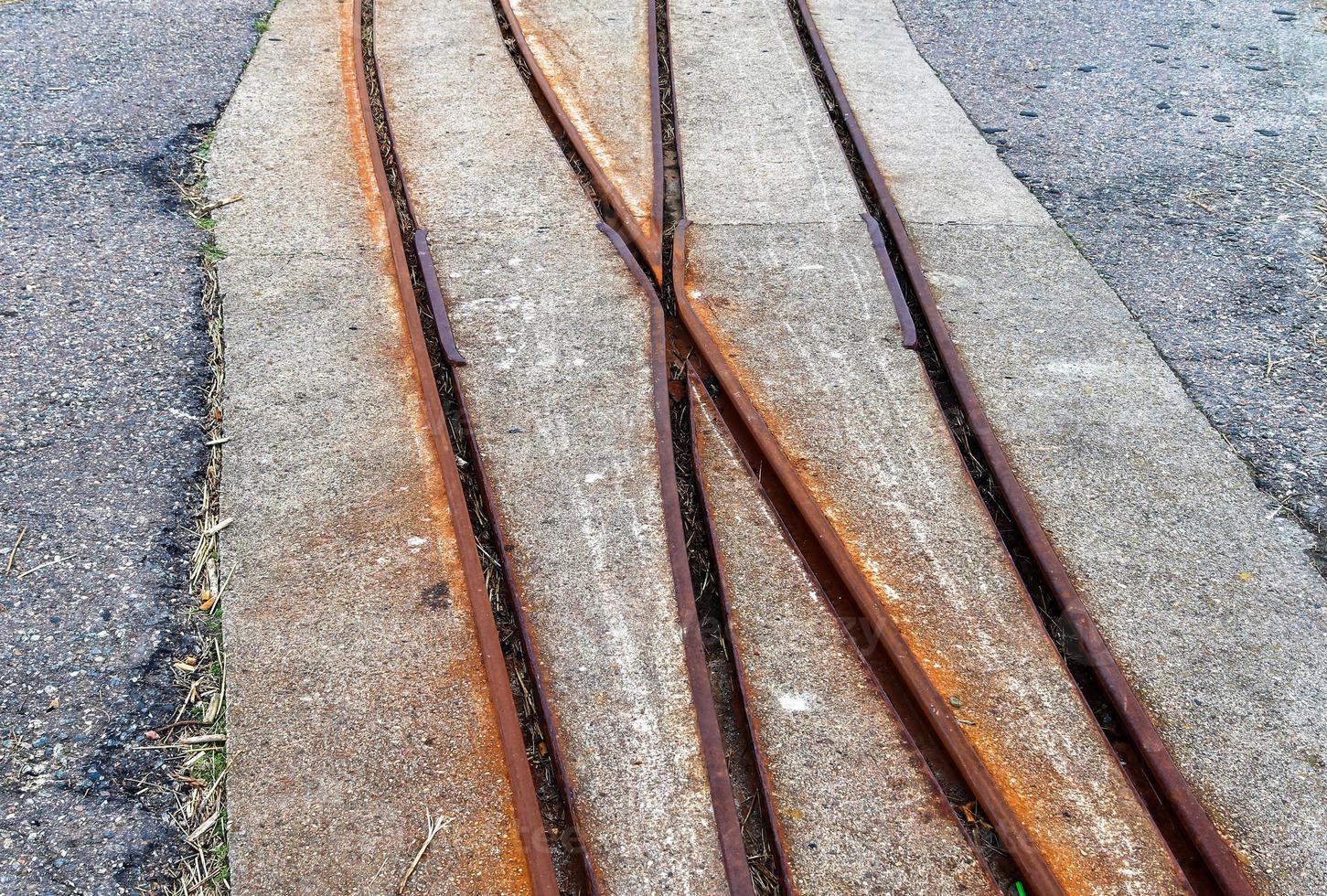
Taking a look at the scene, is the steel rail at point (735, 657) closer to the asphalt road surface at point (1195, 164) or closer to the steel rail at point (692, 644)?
the steel rail at point (692, 644)

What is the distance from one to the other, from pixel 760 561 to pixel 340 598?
133 centimetres

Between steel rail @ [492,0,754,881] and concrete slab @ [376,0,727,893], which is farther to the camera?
concrete slab @ [376,0,727,893]

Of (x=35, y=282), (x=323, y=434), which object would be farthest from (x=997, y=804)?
(x=35, y=282)

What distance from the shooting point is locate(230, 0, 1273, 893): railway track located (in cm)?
275

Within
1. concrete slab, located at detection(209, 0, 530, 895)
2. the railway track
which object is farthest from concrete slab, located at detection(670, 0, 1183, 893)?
concrete slab, located at detection(209, 0, 530, 895)

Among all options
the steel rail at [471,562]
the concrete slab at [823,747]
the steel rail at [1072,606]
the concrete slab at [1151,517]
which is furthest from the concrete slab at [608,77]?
the concrete slab at [823,747]

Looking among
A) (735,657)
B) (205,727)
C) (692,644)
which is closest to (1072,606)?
(735,657)

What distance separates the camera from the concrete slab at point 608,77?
5699mm

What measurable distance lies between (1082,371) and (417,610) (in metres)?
2.88

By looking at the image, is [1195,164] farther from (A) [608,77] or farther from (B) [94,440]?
(B) [94,440]

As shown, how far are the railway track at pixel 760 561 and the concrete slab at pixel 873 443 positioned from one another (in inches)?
0.5

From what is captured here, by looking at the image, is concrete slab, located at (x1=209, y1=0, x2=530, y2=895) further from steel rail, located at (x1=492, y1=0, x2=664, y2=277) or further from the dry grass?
steel rail, located at (x1=492, y1=0, x2=664, y2=277)

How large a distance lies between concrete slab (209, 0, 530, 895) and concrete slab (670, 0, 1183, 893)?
4.29ft

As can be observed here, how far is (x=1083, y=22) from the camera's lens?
793 centimetres
